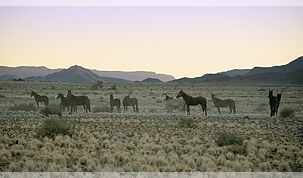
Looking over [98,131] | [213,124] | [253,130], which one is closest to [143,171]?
[98,131]

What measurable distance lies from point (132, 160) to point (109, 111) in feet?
79.0

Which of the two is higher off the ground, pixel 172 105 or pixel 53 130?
pixel 53 130

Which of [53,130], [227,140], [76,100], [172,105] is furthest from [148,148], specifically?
[172,105]

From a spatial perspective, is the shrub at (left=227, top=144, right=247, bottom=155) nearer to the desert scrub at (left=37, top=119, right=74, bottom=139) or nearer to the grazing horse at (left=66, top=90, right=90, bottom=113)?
the desert scrub at (left=37, top=119, right=74, bottom=139)

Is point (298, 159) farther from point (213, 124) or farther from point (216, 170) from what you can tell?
point (213, 124)

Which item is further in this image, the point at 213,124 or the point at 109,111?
the point at 109,111

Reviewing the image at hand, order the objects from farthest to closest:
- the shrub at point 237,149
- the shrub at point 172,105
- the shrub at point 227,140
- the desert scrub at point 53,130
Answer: the shrub at point 172,105 → the desert scrub at point 53,130 → the shrub at point 227,140 → the shrub at point 237,149

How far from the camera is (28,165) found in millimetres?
12930

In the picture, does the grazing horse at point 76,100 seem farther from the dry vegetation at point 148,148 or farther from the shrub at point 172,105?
the dry vegetation at point 148,148

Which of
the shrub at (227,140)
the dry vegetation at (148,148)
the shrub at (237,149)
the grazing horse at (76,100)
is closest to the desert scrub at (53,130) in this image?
the dry vegetation at (148,148)

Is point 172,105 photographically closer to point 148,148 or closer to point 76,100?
point 76,100

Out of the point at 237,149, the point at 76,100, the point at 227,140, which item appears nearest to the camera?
the point at 237,149

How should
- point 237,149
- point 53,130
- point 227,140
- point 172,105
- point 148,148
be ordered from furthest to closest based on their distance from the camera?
point 172,105
point 53,130
point 227,140
point 148,148
point 237,149

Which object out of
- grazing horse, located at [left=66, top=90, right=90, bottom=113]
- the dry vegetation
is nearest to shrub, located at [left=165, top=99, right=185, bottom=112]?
grazing horse, located at [left=66, top=90, right=90, bottom=113]
